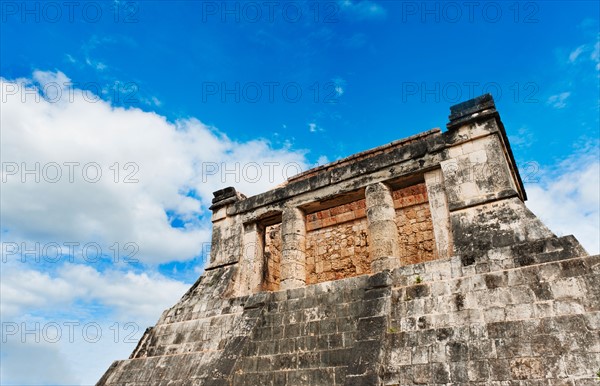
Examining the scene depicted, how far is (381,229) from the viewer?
7.66 meters

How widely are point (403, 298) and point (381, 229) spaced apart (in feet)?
5.17

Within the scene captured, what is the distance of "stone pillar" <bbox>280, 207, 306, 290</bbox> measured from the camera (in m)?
8.36

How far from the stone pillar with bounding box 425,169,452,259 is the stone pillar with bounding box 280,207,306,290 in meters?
2.71

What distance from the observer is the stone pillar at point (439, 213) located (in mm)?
7051

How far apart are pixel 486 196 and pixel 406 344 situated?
2787 millimetres

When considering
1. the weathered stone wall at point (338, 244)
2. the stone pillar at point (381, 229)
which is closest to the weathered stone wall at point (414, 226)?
the weathered stone wall at point (338, 244)

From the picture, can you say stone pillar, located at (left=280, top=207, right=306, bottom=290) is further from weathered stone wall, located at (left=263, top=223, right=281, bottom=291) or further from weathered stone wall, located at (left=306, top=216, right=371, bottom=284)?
weathered stone wall, located at (left=306, top=216, right=371, bottom=284)

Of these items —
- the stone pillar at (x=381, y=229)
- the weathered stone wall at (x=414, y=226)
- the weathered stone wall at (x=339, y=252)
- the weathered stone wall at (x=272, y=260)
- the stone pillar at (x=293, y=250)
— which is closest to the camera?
the stone pillar at (x=381, y=229)

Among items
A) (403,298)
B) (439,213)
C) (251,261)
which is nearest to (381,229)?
(439,213)

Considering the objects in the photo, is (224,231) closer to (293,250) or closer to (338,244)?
(293,250)

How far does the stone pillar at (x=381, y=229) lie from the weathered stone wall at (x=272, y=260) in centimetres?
288

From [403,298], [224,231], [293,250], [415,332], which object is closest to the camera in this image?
[415,332]

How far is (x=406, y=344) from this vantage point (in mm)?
5707

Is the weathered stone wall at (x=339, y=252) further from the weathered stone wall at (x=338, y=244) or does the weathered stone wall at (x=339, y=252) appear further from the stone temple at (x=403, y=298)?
the stone temple at (x=403, y=298)
